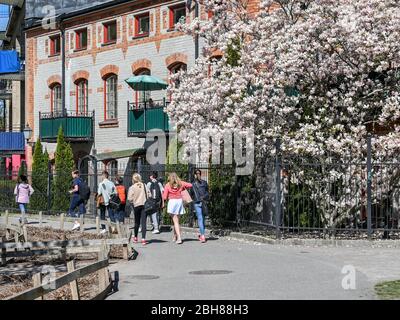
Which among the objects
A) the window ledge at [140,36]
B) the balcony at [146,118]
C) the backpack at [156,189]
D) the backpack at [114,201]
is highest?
the window ledge at [140,36]

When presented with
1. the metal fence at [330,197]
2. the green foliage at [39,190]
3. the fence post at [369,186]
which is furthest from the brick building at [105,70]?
the fence post at [369,186]

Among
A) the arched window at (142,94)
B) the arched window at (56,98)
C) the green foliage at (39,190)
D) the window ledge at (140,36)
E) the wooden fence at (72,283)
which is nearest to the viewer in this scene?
the wooden fence at (72,283)

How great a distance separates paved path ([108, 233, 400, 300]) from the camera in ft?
36.4

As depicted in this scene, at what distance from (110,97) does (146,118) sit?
4.65 meters

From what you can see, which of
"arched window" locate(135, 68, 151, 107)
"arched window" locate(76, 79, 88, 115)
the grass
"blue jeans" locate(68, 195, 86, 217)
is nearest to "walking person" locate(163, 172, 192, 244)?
the grass

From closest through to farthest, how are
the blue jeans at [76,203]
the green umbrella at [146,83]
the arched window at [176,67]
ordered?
the blue jeans at [76,203] → the green umbrella at [146,83] → the arched window at [176,67]

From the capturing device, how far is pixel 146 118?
31578 millimetres

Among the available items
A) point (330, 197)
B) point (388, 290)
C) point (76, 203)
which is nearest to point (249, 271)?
point (388, 290)

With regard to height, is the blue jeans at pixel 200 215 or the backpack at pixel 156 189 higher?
the backpack at pixel 156 189

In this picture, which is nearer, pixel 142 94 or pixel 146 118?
pixel 146 118

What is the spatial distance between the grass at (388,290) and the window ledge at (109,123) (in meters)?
24.1

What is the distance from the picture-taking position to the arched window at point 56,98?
1527 inches

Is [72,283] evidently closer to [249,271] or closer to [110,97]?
[249,271]

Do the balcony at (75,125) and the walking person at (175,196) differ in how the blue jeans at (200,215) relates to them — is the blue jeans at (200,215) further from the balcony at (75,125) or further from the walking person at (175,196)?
the balcony at (75,125)
